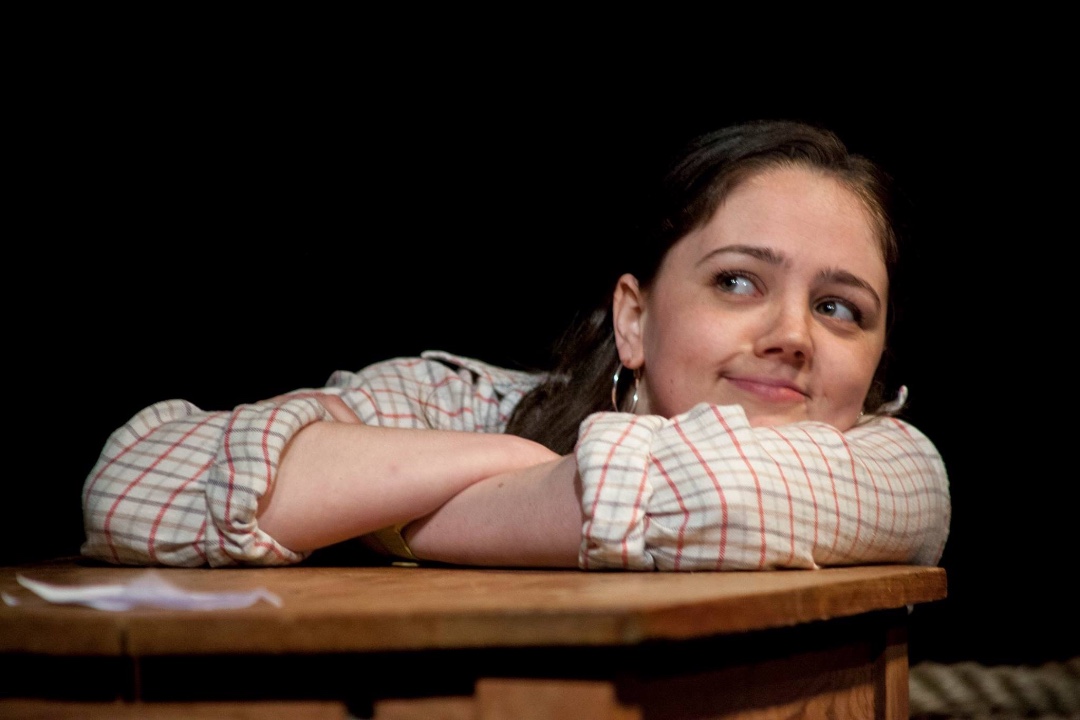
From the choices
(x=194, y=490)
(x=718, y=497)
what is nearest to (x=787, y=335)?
(x=718, y=497)

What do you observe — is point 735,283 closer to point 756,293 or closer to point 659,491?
point 756,293

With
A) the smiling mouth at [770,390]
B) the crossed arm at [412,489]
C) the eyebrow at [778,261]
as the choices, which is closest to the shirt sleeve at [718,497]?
the crossed arm at [412,489]

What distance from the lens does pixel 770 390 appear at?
Answer: 1.38 meters

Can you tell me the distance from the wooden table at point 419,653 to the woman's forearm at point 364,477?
0.90 ft

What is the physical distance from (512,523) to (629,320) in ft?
1.89

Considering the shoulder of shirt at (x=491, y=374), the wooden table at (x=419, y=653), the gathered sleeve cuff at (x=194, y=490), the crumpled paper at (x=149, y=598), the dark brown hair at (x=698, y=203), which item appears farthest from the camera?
the shoulder of shirt at (x=491, y=374)

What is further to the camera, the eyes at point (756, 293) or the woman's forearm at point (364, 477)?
the eyes at point (756, 293)

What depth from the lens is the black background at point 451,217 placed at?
6.15ft

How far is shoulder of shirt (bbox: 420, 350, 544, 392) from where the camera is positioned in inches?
71.0

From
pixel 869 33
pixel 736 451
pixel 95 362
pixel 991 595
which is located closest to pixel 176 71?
pixel 95 362

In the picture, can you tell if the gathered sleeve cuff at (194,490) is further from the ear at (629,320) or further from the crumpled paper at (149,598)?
the ear at (629,320)

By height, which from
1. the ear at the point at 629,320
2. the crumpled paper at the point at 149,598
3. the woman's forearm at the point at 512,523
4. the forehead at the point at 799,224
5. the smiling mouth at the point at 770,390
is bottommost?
the woman's forearm at the point at 512,523

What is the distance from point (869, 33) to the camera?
1.91 metres

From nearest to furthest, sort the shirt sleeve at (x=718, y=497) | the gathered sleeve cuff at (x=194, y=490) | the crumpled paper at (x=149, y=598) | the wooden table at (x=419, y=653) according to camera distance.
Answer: the wooden table at (x=419, y=653) → the crumpled paper at (x=149, y=598) → the shirt sleeve at (x=718, y=497) → the gathered sleeve cuff at (x=194, y=490)
